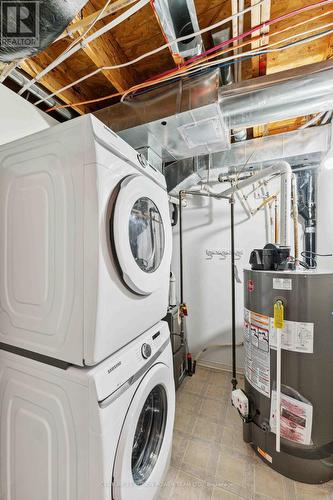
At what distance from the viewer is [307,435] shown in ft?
4.19

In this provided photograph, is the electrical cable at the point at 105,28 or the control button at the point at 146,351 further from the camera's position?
the control button at the point at 146,351

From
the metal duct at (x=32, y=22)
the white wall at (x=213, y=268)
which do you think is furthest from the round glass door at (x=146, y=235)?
the white wall at (x=213, y=268)

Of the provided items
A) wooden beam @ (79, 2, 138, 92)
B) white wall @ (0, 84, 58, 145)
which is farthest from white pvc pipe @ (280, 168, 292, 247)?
white wall @ (0, 84, 58, 145)

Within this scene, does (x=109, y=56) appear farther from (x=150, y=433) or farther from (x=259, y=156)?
(x=150, y=433)

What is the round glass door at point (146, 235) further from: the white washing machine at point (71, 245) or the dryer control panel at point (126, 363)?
the dryer control panel at point (126, 363)

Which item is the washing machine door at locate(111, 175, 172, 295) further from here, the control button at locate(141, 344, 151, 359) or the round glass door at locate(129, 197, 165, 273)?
the control button at locate(141, 344, 151, 359)

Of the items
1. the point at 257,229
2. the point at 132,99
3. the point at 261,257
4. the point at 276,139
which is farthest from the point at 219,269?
the point at 132,99

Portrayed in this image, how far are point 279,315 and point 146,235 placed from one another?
0.95 meters

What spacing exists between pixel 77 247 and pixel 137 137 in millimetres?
1210

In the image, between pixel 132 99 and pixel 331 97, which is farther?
pixel 132 99

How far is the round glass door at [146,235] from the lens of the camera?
1084 mm

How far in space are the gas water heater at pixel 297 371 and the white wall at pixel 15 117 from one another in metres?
1.85

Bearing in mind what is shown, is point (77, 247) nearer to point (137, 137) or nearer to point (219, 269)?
point (137, 137)

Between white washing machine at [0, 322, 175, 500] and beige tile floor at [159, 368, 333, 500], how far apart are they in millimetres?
405
